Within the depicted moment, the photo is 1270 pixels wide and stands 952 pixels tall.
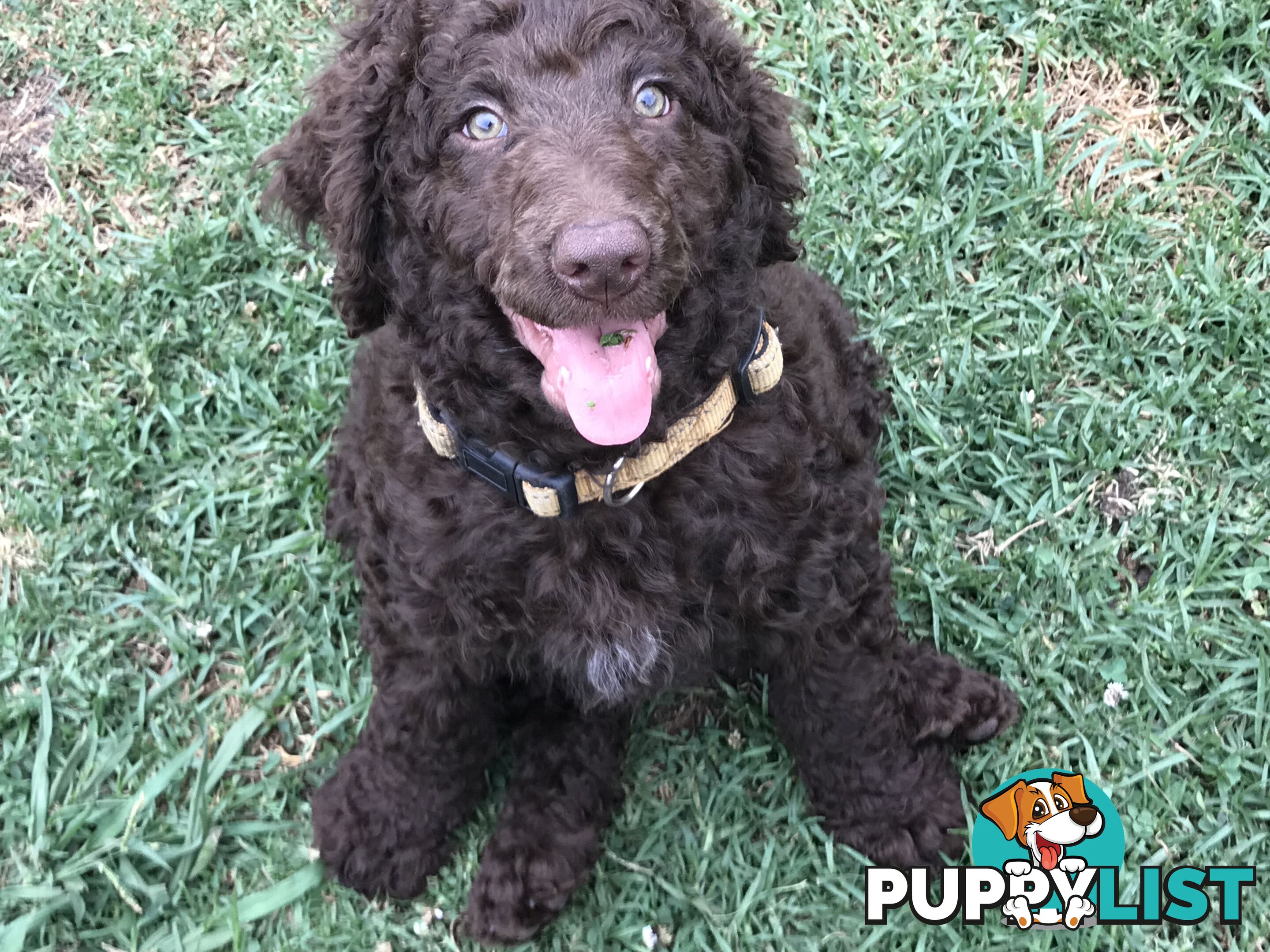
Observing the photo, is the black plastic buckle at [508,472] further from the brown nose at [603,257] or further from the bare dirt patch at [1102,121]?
the bare dirt patch at [1102,121]

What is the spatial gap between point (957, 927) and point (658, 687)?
3.73 ft

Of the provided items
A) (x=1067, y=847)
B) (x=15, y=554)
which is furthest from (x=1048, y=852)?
(x=15, y=554)

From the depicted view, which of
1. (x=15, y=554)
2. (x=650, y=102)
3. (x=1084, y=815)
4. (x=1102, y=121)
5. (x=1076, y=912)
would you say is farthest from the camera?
(x=1102, y=121)

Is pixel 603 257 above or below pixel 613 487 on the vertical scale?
above

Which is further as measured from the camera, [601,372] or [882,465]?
[882,465]

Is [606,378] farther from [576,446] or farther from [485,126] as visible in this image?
[485,126]

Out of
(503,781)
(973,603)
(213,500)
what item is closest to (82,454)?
(213,500)

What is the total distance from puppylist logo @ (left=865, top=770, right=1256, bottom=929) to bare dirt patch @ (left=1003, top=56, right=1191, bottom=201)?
2322 mm

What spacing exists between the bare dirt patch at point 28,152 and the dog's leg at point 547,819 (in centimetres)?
314

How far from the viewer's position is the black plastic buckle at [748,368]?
261 cm

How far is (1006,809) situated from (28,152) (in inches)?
186

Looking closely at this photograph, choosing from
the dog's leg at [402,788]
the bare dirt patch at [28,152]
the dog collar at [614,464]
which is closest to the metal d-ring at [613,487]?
the dog collar at [614,464]

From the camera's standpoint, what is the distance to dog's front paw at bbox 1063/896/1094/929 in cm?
307

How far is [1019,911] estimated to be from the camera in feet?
10.2
